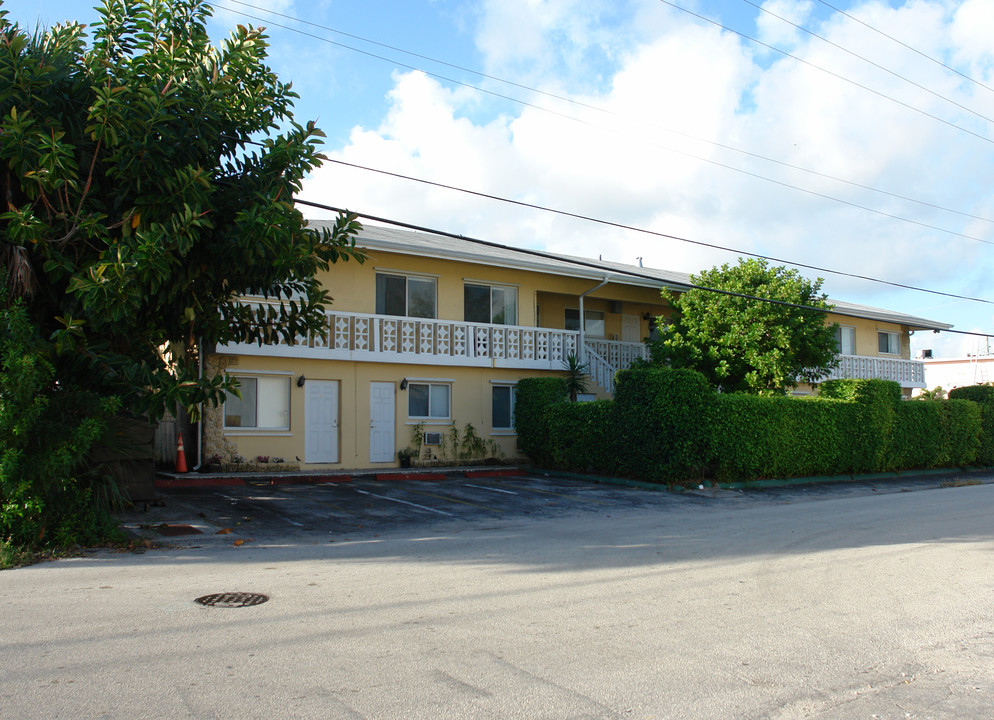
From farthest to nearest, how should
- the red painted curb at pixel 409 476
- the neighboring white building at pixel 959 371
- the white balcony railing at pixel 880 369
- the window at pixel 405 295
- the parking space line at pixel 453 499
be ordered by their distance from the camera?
1. the neighboring white building at pixel 959 371
2. the white balcony railing at pixel 880 369
3. the window at pixel 405 295
4. the red painted curb at pixel 409 476
5. the parking space line at pixel 453 499

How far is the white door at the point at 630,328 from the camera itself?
1146 inches

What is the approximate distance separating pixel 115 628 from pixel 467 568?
3.89m

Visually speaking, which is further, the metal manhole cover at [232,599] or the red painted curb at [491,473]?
the red painted curb at [491,473]

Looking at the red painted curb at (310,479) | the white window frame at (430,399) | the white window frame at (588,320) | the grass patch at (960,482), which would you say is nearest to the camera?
the red painted curb at (310,479)

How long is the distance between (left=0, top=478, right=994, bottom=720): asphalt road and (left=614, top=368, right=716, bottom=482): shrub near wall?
21.5ft

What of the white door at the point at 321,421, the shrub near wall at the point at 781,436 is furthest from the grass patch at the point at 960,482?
the white door at the point at 321,421

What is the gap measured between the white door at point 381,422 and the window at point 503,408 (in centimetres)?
345

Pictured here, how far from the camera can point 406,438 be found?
22078 mm

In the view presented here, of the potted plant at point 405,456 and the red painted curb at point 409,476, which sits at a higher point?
the potted plant at point 405,456

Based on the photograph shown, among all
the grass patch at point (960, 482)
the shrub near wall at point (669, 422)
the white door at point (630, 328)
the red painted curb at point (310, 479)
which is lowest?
the grass patch at point (960, 482)

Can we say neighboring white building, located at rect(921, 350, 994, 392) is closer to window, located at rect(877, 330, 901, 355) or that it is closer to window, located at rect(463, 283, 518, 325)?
window, located at rect(877, 330, 901, 355)

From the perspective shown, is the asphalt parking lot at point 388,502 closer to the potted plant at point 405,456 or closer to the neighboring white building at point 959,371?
the potted plant at point 405,456

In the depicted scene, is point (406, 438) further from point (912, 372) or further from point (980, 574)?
point (912, 372)

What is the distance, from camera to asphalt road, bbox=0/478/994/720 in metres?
4.75
